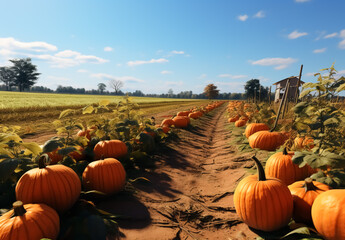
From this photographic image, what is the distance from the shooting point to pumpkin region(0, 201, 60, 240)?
170 centimetres

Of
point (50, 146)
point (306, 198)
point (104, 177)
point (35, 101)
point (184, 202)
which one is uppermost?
point (50, 146)

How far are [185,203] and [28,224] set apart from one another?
2136mm

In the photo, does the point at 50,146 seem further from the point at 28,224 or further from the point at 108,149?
the point at 108,149

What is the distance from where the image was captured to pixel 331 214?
1903 millimetres

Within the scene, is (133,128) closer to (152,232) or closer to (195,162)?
(195,162)

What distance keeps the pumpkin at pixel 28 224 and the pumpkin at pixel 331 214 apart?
2.59 m

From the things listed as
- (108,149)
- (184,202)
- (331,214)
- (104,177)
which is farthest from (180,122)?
(331,214)

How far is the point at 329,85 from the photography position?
2.78 metres

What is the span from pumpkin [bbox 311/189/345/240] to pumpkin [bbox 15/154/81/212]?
272 cm

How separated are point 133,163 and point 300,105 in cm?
344

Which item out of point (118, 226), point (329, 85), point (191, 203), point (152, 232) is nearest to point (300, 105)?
point (329, 85)

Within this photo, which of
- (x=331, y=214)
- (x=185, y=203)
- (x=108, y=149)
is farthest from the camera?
(x=108, y=149)

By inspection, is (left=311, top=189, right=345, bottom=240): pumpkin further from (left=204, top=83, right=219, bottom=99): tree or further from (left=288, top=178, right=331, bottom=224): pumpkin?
(left=204, top=83, right=219, bottom=99): tree

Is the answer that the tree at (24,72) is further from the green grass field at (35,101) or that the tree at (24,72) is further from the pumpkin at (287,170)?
the pumpkin at (287,170)
